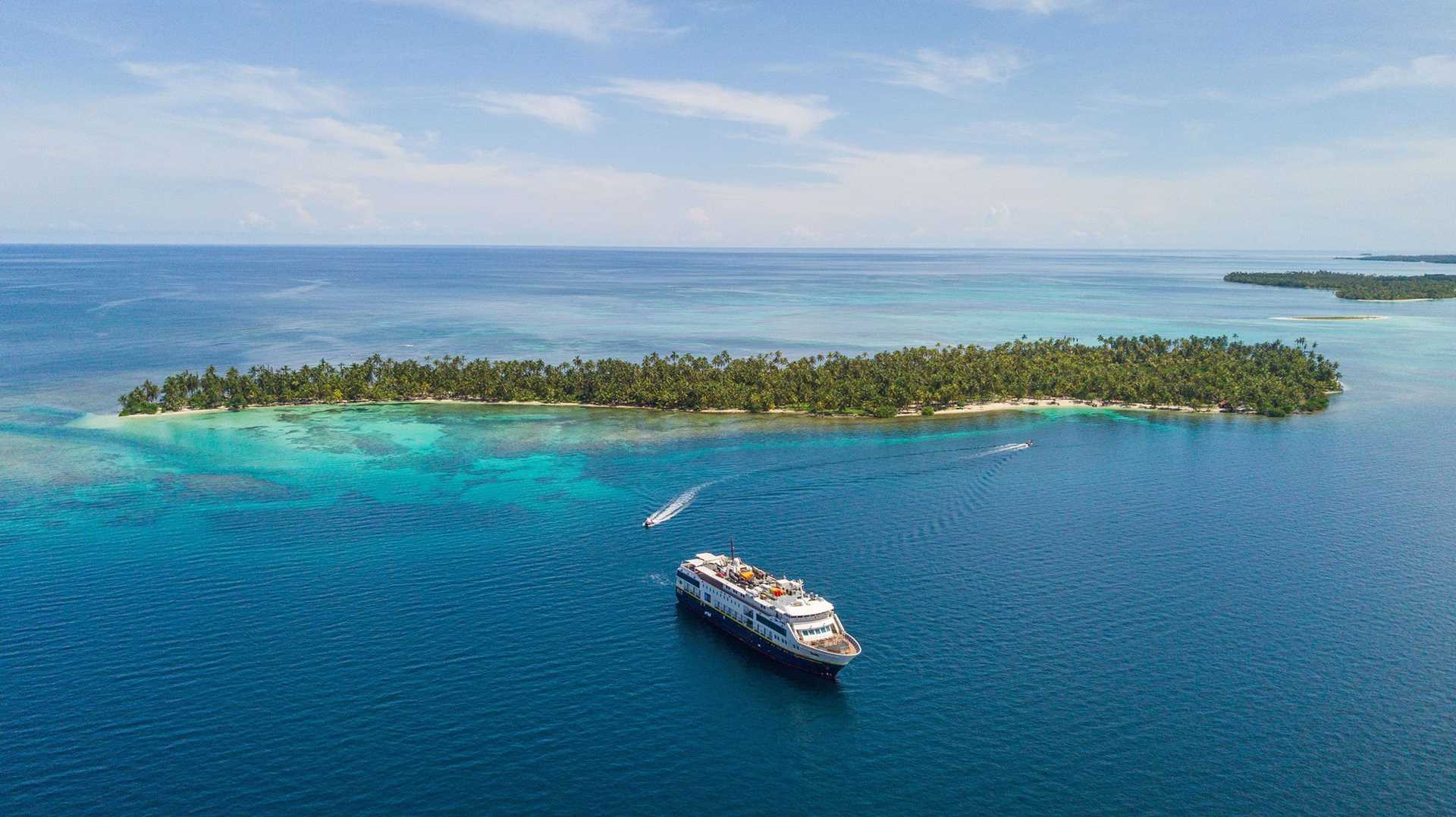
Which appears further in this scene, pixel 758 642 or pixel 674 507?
pixel 674 507

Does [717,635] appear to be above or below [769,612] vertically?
below

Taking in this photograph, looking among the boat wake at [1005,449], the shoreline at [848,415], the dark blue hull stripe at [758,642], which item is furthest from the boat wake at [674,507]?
the shoreline at [848,415]

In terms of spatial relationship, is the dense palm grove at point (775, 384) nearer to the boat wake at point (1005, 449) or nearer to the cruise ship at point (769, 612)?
the boat wake at point (1005, 449)

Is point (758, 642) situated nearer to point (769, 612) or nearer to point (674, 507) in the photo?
point (769, 612)

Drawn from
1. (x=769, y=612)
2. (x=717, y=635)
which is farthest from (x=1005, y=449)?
(x=769, y=612)

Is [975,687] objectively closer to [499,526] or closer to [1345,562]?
[1345,562]
